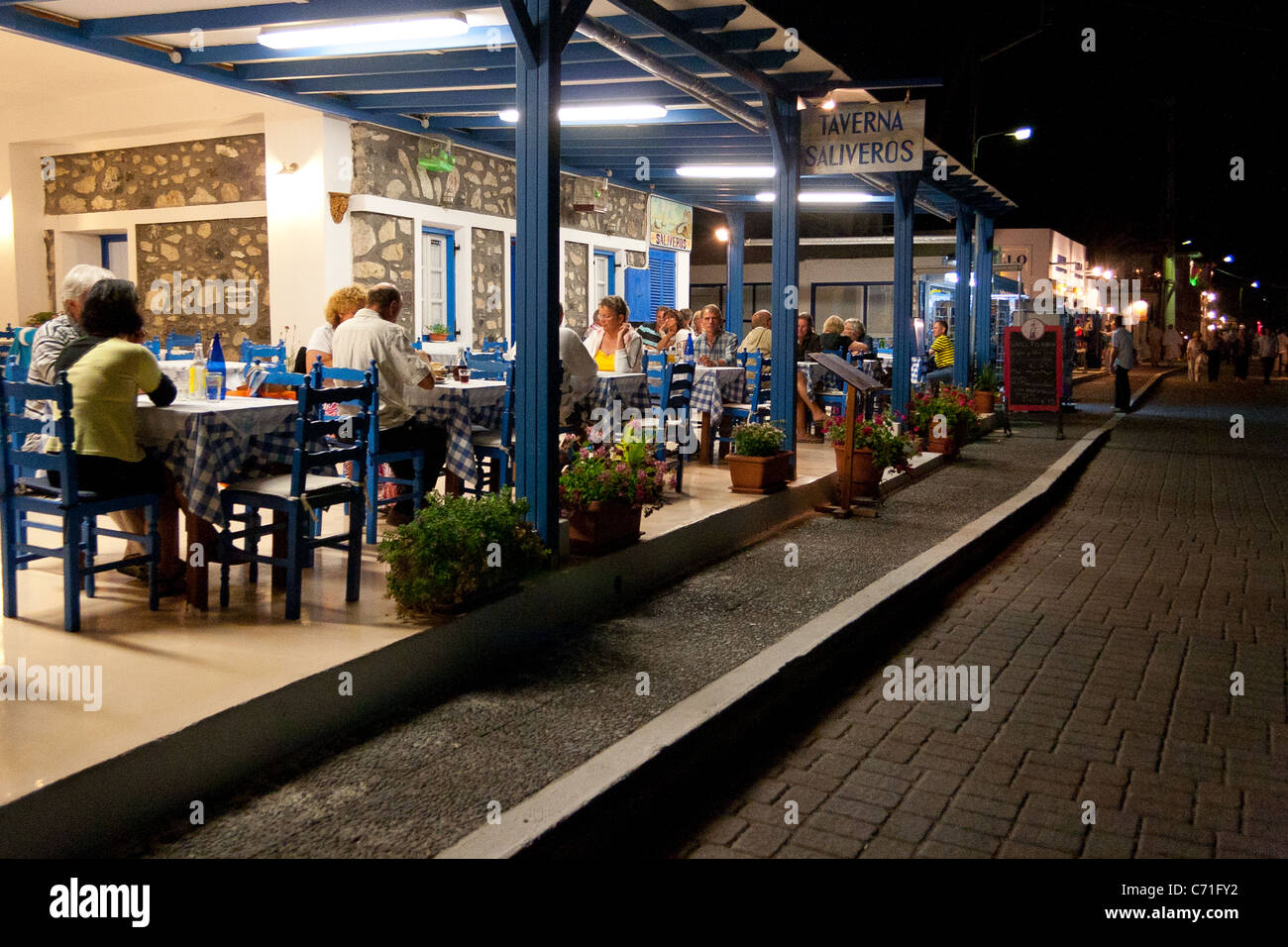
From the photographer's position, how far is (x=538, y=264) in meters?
5.79

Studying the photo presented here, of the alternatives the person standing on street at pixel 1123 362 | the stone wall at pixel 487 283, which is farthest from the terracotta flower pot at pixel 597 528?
the person standing on street at pixel 1123 362

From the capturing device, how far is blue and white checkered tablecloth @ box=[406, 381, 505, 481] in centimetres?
689

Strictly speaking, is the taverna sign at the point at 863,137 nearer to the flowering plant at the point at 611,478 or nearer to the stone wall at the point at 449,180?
the flowering plant at the point at 611,478

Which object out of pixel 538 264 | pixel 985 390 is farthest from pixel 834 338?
pixel 538 264

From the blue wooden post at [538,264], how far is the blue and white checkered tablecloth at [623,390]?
266 centimetres

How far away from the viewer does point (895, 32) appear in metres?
10.4

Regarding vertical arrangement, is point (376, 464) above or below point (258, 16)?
below

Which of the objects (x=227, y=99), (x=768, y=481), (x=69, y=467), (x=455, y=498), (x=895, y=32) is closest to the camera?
(x=69, y=467)

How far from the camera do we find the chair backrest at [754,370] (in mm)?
10848

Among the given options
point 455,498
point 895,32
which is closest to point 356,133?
point 895,32

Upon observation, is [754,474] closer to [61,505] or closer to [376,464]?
[376,464]

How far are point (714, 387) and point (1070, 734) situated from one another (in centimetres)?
615
